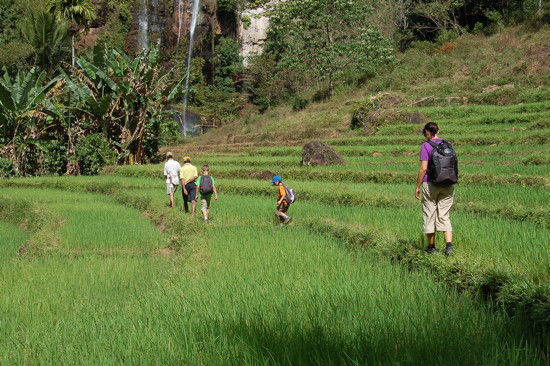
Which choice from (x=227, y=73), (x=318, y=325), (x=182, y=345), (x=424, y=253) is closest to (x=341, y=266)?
(x=424, y=253)

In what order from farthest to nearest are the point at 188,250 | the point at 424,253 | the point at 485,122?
1. the point at 485,122
2. the point at 188,250
3. the point at 424,253

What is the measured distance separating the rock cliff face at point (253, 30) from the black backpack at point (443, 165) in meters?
40.4

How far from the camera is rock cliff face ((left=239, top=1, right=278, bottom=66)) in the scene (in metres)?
43.6

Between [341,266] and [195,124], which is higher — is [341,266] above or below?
below

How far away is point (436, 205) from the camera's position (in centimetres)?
480

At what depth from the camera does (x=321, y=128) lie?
24.6 m

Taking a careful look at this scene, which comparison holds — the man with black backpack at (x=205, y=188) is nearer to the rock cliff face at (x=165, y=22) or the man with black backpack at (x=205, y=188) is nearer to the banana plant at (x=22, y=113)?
the banana plant at (x=22, y=113)

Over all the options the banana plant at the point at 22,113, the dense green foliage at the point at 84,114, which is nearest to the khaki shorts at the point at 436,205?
the dense green foliage at the point at 84,114

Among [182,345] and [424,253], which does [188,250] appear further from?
[182,345]

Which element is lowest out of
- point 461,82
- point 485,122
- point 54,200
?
point 54,200

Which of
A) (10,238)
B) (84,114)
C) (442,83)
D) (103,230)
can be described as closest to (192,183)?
(103,230)

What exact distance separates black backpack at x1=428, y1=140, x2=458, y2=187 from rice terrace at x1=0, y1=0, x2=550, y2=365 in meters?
0.23

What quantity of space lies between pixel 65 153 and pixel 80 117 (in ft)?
5.32

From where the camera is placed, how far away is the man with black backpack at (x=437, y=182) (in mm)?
4590
